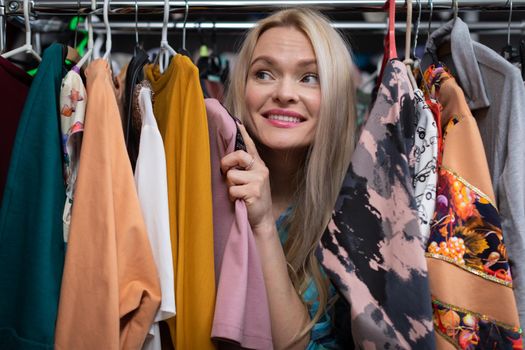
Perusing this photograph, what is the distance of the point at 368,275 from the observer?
78 centimetres

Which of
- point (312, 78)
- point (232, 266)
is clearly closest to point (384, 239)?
point (232, 266)

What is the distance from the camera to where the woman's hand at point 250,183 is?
0.93 meters

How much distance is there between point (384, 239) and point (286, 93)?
0.42 meters

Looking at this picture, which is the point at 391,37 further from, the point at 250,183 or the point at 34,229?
the point at 34,229

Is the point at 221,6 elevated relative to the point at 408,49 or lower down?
elevated

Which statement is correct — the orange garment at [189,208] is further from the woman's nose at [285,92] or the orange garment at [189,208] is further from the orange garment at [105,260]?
the woman's nose at [285,92]

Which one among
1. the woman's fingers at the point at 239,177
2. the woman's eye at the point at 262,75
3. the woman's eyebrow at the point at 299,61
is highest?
the woman's eyebrow at the point at 299,61

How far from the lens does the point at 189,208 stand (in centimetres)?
86

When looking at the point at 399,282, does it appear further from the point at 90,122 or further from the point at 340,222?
the point at 90,122

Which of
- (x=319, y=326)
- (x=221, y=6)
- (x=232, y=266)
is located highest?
(x=221, y=6)

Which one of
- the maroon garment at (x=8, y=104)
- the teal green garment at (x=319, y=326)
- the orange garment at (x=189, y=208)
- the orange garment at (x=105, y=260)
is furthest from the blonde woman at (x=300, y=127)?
the maroon garment at (x=8, y=104)

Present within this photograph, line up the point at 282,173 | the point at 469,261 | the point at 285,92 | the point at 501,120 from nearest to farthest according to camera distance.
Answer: the point at 469,261
the point at 501,120
the point at 285,92
the point at 282,173

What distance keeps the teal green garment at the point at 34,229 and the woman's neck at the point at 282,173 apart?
1.74 ft

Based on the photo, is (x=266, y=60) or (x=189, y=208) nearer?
(x=189, y=208)
